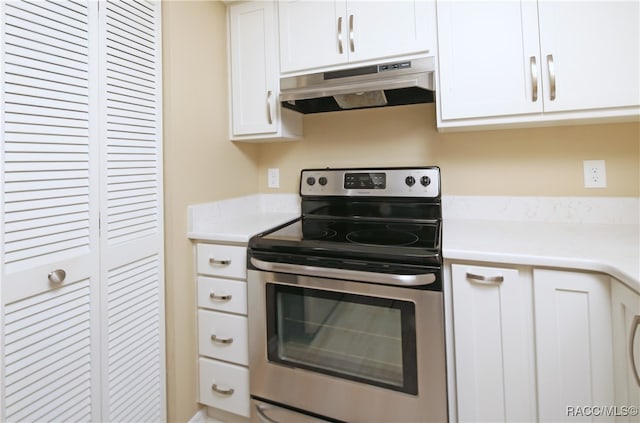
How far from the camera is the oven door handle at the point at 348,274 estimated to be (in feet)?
3.72

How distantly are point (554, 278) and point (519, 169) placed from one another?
0.75 m

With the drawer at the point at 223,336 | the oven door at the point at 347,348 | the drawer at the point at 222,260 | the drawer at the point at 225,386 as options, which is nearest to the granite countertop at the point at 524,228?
the drawer at the point at 222,260

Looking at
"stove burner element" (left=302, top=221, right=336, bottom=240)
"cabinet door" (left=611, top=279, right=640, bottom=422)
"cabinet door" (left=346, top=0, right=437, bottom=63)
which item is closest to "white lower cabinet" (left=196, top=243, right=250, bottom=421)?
"stove burner element" (left=302, top=221, right=336, bottom=240)

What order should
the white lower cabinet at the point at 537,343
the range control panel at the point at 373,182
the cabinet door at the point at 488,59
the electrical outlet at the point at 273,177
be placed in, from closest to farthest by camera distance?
the white lower cabinet at the point at 537,343 → the cabinet door at the point at 488,59 → the range control panel at the point at 373,182 → the electrical outlet at the point at 273,177

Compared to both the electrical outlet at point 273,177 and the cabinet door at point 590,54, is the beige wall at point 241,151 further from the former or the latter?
the cabinet door at point 590,54

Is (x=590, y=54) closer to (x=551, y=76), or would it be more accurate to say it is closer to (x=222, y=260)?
(x=551, y=76)

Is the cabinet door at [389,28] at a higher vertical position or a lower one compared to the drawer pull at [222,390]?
higher

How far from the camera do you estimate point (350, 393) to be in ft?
4.18

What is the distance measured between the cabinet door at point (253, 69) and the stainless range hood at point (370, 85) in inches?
5.6

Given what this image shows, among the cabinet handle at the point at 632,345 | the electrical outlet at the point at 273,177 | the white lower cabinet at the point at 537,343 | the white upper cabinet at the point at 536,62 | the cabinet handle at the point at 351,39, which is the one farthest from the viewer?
the electrical outlet at the point at 273,177

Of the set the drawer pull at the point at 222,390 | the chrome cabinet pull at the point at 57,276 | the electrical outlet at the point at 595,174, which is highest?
the electrical outlet at the point at 595,174

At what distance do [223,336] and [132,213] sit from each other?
665mm

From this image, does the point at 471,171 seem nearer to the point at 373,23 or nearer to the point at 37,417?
the point at 373,23

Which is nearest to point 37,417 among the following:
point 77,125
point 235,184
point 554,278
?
point 77,125
